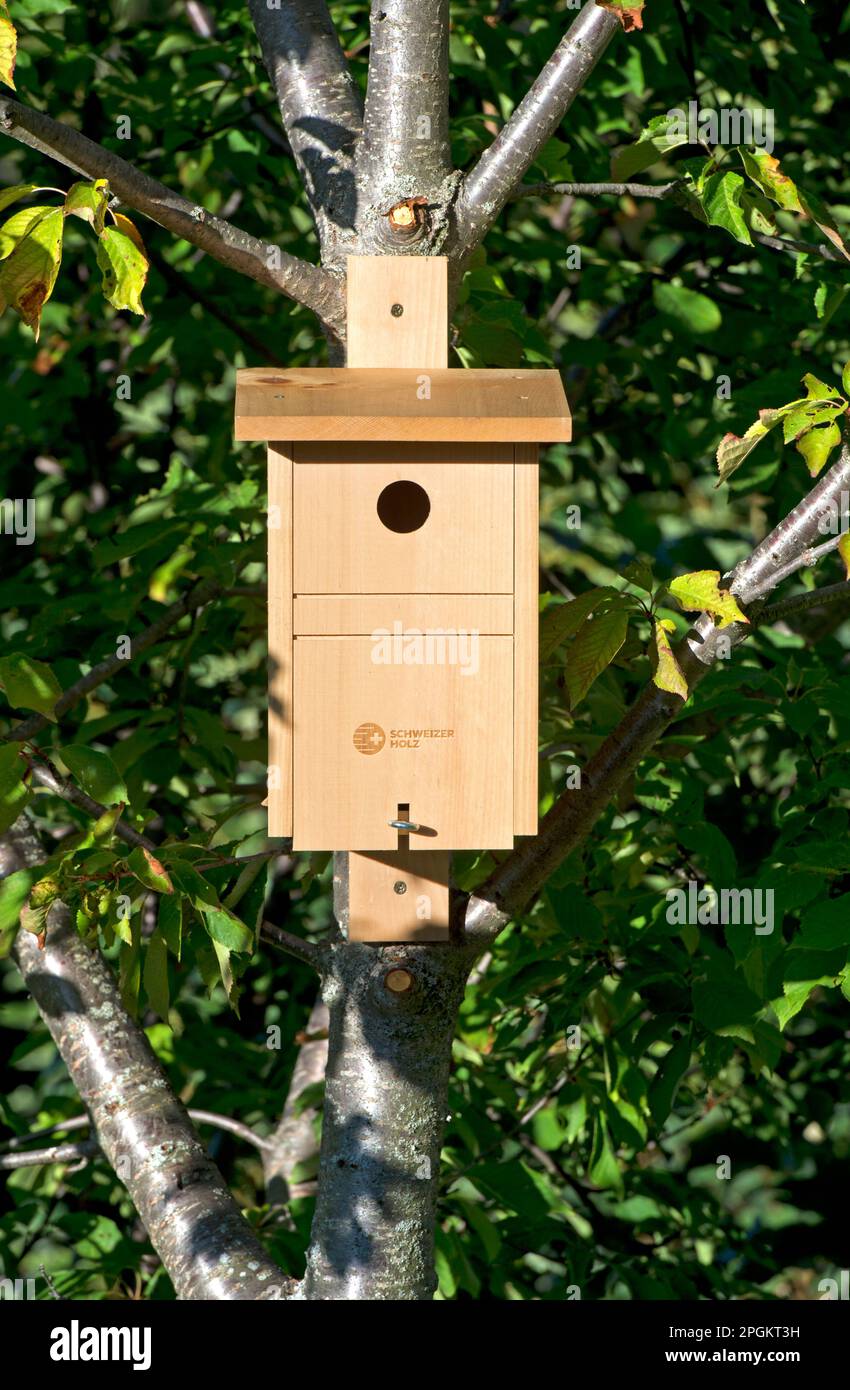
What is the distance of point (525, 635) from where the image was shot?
209cm

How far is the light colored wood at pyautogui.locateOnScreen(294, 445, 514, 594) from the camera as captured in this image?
81.8 inches

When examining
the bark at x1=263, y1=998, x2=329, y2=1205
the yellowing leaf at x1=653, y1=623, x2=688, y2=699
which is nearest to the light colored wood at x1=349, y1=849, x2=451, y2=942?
the yellowing leaf at x1=653, y1=623, x2=688, y2=699

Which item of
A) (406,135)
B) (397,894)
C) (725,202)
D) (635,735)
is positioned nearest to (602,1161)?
(397,894)

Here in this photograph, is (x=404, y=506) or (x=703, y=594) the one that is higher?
(x=404, y=506)

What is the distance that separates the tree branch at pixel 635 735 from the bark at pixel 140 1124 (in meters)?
0.68

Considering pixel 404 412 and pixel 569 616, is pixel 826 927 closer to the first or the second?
pixel 569 616

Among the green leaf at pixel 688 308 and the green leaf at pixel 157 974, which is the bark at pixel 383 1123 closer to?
the green leaf at pixel 157 974

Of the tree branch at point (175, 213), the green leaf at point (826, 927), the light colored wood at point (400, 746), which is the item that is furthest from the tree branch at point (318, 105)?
the green leaf at point (826, 927)

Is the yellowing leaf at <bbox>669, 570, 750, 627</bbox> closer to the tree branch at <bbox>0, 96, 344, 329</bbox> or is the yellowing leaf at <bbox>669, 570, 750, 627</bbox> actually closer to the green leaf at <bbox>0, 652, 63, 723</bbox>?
the tree branch at <bbox>0, 96, 344, 329</bbox>

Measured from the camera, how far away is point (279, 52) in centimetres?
255

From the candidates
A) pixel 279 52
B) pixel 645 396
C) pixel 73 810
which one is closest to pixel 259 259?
pixel 279 52

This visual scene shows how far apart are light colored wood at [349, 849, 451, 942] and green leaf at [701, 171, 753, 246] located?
1.02 meters

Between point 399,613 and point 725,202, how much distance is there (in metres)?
0.79

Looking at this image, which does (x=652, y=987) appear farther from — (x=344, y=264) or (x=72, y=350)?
(x=72, y=350)
